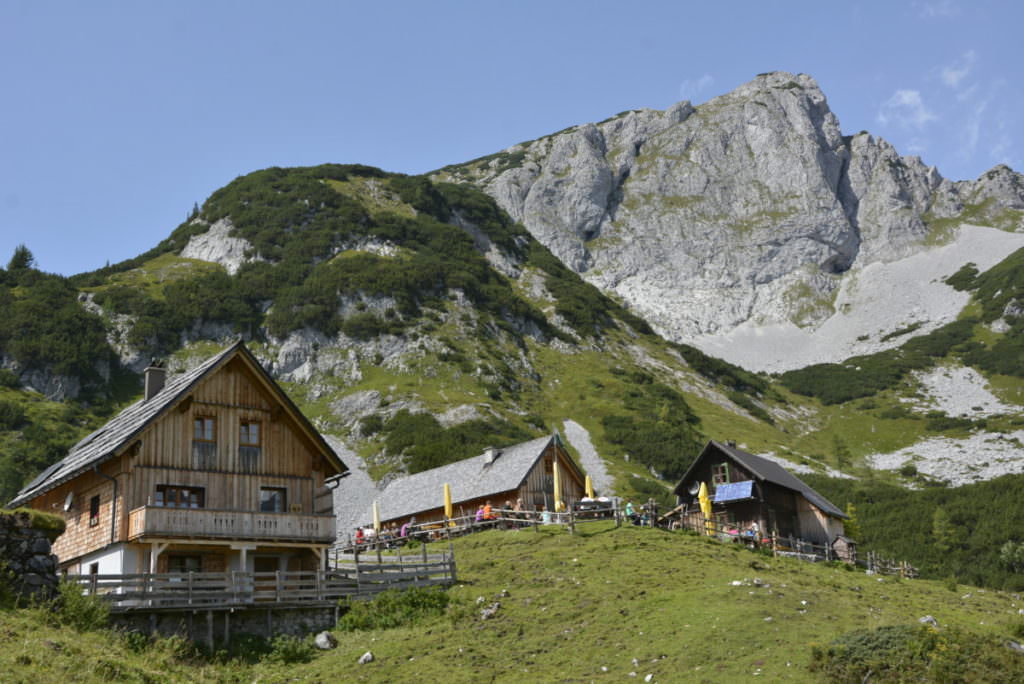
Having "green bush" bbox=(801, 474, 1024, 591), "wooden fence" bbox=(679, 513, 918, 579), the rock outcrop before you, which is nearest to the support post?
"wooden fence" bbox=(679, 513, 918, 579)

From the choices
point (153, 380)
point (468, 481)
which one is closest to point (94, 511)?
point (153, 380)

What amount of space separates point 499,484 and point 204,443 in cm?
2368

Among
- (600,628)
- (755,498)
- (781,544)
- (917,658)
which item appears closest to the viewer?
(917,658)

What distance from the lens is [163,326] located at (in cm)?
11581

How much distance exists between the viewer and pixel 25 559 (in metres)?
22.6

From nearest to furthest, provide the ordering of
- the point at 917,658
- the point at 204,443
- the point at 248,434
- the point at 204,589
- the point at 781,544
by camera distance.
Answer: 1. the point at 917,658
2. the point at 204,589
3. the point at 204,443
4. the point at 248,434
5. the point at 781,544

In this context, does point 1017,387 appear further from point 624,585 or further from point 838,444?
point 624,585

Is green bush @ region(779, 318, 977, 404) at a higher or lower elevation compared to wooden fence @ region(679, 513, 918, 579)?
higher

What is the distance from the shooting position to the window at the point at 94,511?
3216cm

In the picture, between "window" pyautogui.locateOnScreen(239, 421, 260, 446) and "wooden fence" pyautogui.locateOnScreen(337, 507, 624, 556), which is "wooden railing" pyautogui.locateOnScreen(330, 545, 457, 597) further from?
"wooden fence" pyautogui.locateOnScreen(337, 507, 624, 556)

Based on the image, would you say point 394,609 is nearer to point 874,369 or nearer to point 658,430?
point 658,430

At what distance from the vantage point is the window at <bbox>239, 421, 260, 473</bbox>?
1320 inches

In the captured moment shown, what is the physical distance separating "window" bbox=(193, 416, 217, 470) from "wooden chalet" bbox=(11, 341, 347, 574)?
0.12ft

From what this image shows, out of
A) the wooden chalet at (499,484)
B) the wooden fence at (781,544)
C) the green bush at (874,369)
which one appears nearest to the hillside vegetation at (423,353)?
the green bush at (874,369)
